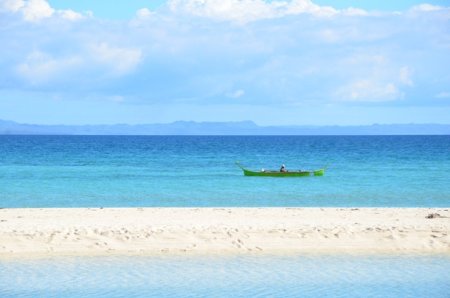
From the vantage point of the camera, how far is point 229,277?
16281mm

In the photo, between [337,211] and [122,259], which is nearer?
[122,259]

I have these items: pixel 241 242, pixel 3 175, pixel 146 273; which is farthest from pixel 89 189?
pixel 146 273

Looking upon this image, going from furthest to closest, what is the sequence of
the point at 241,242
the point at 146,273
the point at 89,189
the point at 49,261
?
1. the point at 89,189
2. the point at 241,242
3. the point at 49,261
4. the point at 146,273

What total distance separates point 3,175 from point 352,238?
106 ft

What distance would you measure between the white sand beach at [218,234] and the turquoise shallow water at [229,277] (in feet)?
3.20

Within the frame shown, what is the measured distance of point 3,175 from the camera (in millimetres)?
47469

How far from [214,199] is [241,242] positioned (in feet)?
43.1

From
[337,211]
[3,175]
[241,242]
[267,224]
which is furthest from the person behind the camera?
[3,175]

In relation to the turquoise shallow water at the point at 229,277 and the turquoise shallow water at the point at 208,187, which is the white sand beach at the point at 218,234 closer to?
the turquoise shallow water at the point at 229,277

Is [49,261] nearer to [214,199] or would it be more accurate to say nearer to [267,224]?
[267,224]

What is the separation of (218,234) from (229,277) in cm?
408

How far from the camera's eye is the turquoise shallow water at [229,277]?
14.9m

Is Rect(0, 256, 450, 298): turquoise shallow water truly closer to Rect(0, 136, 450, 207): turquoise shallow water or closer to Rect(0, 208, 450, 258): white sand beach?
Rect(0, 208, 450, 258): white sand beach

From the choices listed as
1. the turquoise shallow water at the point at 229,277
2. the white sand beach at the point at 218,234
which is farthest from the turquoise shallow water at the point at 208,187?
the turquoise shallow water at the point at 229,277
